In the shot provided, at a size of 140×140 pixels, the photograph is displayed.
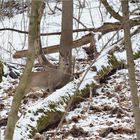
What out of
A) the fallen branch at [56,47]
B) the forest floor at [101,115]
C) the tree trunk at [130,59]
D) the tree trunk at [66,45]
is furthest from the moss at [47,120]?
the fallen branch at [56,47]

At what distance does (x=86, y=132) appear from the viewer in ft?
15.1

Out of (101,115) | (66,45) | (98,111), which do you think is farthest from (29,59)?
(66,45)

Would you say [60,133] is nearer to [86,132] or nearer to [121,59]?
[86,132]

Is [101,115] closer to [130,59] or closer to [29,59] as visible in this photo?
[130,59]

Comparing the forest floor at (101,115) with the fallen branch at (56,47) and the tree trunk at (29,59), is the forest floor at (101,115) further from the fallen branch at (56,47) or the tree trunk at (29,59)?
the tree trunk at (29,59)

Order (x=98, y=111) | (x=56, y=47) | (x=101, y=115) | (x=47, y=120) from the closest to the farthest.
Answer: (x=47, y=120) → (x=101, y=115) → (x=98, y=111) → (x=56, y=47)

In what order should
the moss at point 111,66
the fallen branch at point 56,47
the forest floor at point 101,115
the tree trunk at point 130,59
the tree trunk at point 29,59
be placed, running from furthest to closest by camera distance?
the fallen branch at point 56,47 < the moss at point 111,66 < the forest floor at point 101,115 < the tree trunk at point 130,59 < the tree trunk at point 29,59

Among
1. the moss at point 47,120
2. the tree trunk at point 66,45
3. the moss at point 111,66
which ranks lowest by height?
the moss at point 47,120

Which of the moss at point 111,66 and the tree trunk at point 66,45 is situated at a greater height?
the tree trunk at point 66,45

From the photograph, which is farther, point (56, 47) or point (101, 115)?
point (56, 47)

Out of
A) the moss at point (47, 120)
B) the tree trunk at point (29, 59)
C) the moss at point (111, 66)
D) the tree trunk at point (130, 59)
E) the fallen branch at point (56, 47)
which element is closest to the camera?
the tree trunk at point (29, 59)

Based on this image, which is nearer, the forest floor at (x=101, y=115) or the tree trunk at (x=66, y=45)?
the forest floor at (x=101, y=115)

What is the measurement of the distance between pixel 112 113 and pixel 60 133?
2.59 feet

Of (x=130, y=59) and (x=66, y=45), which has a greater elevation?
(x=66, y=45)
